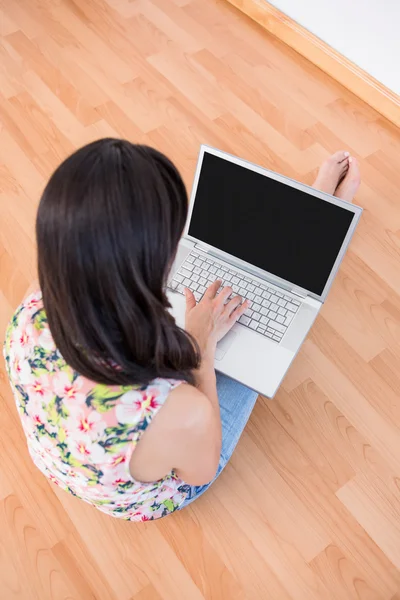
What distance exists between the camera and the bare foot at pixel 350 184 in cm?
166

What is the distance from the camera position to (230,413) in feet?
4.03

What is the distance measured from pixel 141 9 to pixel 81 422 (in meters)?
2.04

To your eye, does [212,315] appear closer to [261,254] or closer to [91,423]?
[261,254]

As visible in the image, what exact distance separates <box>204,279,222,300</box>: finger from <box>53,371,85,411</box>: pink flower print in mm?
436

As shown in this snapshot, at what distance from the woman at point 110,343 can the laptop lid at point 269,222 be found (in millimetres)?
335

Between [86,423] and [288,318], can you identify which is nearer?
[86,423]

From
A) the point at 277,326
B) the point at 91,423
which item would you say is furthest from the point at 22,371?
the point at 277,326

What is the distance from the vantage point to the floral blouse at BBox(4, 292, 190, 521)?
31.8 inches

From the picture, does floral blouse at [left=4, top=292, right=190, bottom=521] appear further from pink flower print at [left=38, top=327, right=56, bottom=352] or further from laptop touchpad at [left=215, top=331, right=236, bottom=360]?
laptop touchpad at [left=215, top=331, right=236, bottom=360]

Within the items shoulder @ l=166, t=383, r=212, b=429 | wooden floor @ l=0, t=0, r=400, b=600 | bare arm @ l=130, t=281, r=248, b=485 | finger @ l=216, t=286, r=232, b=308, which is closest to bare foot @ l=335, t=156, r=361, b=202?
wooden floor @ l=0, t=0, r=400, b=600

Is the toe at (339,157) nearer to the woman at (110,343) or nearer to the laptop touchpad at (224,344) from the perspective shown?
the laptop touchpad at (224,344)

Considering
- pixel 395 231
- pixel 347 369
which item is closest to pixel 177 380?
pixel 347 369

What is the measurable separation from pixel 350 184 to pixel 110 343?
1.13 m

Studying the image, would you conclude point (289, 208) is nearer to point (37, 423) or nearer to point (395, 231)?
point (37, 423)
